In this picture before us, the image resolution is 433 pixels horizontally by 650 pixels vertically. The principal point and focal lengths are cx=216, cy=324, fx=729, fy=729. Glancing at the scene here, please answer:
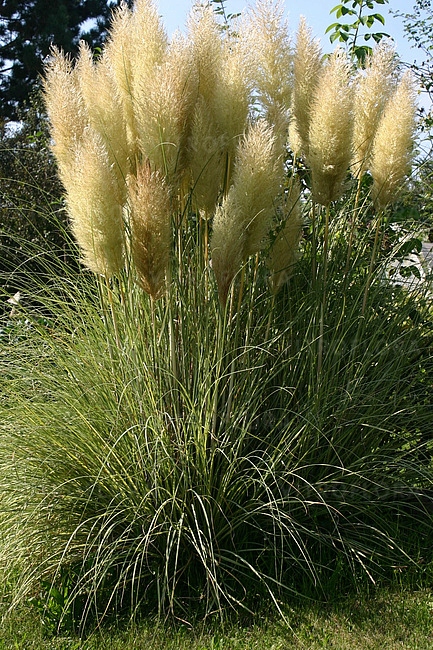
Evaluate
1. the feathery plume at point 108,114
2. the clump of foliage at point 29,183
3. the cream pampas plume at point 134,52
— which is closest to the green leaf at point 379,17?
the cream pampas plume at point 134,52

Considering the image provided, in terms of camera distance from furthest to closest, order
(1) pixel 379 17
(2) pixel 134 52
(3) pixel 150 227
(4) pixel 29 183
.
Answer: (4) pixel 29 183 < (1) pixel 379 17 < (2) pixel 134 52 < (3) pixel 150 227

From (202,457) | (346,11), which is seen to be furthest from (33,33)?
(202,457)

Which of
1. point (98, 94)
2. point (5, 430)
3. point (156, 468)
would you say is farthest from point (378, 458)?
point (98, 94)

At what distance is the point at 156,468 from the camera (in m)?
3.05

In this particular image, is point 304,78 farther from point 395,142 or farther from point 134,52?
point 134,52

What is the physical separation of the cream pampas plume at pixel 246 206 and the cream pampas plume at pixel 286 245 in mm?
236

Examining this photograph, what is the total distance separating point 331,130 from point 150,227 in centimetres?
100

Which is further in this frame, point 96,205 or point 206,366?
point 206,366

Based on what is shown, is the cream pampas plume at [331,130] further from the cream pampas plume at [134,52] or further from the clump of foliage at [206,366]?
the cream pampas plume at [134,52]

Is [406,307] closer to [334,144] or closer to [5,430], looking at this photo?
[334,144]

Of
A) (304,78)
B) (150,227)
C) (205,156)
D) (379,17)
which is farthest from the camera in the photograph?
(379,17)

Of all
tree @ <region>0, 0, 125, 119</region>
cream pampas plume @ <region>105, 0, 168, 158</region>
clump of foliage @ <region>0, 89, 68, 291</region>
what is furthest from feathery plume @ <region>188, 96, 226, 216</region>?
tree @ <region>0, 0, 125, 119</region>

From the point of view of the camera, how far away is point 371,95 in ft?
12.0

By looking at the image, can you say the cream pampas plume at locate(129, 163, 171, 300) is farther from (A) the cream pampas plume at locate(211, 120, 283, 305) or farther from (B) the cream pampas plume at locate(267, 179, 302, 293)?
(B) the cream pampas plume at locate(267, 179, 302, 293)
